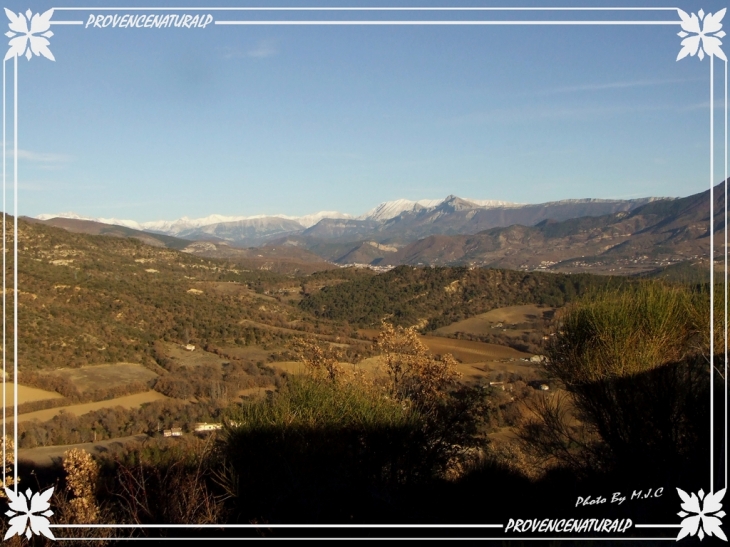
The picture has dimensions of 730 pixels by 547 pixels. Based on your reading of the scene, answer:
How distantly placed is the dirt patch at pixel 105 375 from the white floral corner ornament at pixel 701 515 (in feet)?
78.4

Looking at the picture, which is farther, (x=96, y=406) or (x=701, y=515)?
(x=96, y=406)

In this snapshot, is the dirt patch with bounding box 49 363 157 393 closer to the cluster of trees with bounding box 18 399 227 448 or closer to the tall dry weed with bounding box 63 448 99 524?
the cluster of trees with bounding box 18 399 227 448

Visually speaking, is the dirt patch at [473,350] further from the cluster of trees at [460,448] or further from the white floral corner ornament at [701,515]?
the white floral corner ornament at [701,515]

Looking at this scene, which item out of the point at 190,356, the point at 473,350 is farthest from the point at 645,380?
the point at 473,350

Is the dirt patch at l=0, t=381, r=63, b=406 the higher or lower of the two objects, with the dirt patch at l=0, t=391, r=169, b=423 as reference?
higher

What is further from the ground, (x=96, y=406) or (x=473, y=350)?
(x=473, y=350)

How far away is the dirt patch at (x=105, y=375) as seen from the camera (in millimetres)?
24438

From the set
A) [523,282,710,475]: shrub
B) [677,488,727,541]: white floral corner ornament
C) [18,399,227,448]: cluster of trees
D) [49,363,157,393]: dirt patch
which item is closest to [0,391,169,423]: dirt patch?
[18,399,227,448]: cluster of trees

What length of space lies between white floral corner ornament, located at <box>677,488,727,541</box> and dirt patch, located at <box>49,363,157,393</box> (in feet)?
78.4

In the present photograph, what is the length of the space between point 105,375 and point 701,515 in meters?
26.2

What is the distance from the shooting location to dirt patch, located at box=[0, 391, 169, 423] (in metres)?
19.8

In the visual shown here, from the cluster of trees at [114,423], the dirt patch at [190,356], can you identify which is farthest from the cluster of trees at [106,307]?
the cluster of trees at [114,423]

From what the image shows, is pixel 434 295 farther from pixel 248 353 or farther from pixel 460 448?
pixel 460 448

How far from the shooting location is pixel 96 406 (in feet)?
73.5
